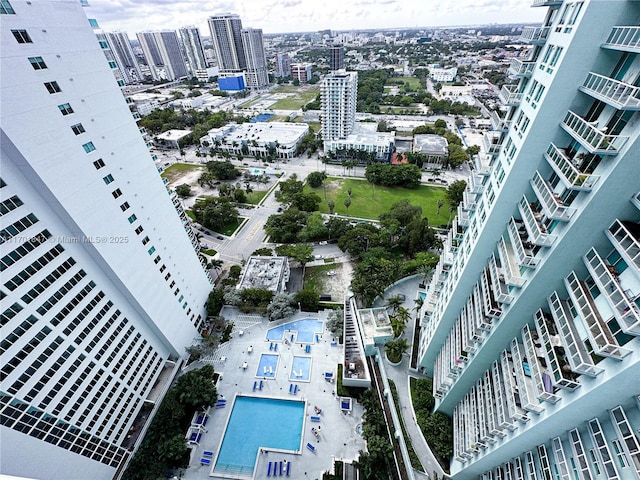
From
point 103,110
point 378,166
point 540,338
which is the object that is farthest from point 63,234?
point 378,166

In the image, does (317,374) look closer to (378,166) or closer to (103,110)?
(103,110)

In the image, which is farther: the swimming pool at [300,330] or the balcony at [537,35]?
the swimming pool at [300,330]

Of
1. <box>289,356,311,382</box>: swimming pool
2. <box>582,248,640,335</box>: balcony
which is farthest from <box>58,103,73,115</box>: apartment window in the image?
<box>289,356,311,382</box>: swimming pool

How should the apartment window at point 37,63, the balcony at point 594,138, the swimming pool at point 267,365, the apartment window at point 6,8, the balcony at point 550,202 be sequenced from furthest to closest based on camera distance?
the swimming pool at point 267,365
the apartment window at point 37,63
the apartment window at point 6,8
the balcony at point 550,202
the balcony at point 594,138

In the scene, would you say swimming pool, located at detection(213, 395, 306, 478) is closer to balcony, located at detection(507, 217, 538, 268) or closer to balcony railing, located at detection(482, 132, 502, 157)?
balcony, located at detection(507, 217, 538, 268)

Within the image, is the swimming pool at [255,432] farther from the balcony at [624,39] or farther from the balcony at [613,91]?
the balcony at [624,39]

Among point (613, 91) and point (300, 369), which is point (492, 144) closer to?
point (613, 91)

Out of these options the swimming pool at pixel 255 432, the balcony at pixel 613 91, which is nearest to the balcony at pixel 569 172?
the balcony at pixel 613 91
